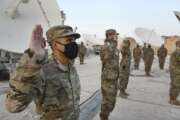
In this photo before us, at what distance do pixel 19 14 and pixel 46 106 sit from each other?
31.6 feet

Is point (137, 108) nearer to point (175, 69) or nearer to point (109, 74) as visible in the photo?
point (175, 69)

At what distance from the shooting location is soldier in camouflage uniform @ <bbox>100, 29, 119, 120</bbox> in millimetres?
7219

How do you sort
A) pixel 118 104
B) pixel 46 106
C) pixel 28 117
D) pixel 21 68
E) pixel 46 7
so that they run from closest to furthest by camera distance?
pixel 21 68
pixel 46 106
pixel 28 117
pixel 118 104
pixel 46 7

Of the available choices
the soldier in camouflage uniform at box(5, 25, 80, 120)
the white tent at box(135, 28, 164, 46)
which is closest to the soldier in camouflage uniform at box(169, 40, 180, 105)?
the soldier in camouflage uniform at box(5, 25, 80, 120)

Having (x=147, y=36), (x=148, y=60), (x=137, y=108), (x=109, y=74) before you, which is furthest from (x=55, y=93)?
(x=147, y=36)

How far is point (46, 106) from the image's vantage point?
296 centimetres

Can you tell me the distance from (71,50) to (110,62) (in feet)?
15.2

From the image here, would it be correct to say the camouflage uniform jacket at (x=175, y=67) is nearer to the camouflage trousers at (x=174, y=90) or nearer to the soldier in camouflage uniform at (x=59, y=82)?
the camouflage trousers at (x=174, y=90)

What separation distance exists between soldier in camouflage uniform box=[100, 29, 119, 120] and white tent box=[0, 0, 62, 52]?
4313 millimetres

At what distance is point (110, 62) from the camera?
295 inches

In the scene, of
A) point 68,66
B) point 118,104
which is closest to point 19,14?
point 118,104

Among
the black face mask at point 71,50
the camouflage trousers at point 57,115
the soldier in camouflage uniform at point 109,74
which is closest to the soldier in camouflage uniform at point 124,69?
the soldier in camouflage uniform at point 109,74

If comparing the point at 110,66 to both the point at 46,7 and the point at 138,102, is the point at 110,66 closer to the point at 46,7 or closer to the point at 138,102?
the point at 138,102

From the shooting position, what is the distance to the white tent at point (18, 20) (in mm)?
11797
